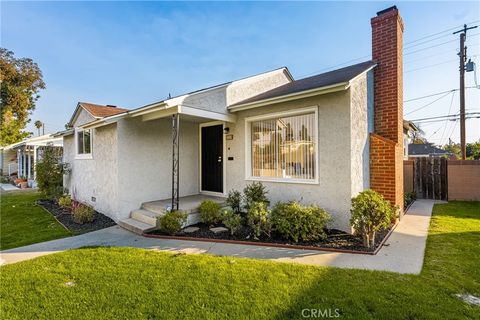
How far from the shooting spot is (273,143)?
23.8ft

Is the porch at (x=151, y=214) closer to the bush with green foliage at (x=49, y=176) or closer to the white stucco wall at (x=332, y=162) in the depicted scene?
the white stucco wall at (x=332, y=162)

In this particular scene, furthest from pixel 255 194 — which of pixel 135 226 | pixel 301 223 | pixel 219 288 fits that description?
pixel 219 288

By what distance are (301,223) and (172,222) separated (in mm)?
3100

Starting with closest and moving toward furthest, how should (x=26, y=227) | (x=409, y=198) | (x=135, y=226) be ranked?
(x=135, y=226) → (x=26, y=227) → (x=409, y=198)

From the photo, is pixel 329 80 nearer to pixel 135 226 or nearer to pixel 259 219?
pixel 259 219

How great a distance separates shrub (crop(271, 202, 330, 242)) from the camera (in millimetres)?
5230

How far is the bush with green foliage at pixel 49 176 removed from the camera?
1089cm

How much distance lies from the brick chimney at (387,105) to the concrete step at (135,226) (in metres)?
6.34

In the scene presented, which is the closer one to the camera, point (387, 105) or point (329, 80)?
point (329, 80)

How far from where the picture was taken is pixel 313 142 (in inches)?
250

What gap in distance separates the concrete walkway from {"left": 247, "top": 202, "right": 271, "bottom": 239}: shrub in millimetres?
557

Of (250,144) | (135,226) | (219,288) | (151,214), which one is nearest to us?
(219,288)

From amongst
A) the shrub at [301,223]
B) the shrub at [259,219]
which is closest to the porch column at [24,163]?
the shrub at [259,219]

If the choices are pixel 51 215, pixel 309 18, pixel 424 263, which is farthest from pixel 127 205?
pixel 309 18
